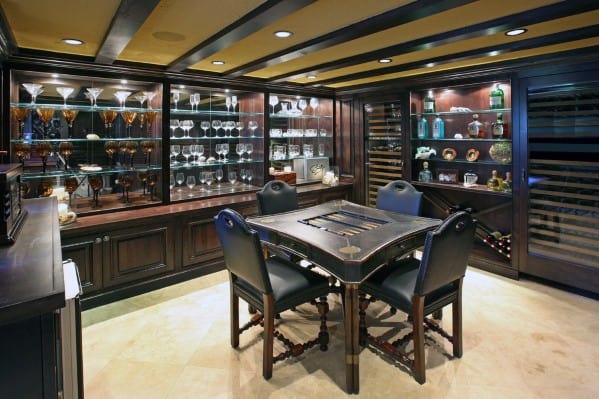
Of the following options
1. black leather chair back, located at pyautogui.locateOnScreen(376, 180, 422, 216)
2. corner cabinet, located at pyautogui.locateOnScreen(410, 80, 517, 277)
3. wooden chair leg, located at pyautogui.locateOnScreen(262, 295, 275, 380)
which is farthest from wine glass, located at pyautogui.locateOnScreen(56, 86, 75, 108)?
corner cabinet, located at pyautogui.locateOnScreen(410, 80, 517, 277)

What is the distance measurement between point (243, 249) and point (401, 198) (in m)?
1.81

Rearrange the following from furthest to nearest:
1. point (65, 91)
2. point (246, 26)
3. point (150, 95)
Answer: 1. point (150, 95)
2. point (65, 91)
3. point (246, 26)

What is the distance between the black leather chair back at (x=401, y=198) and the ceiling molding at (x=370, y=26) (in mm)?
1462

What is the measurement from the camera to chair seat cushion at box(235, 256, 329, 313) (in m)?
2.32

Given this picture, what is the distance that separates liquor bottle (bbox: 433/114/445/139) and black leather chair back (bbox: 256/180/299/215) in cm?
211

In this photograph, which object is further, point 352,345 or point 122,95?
point 122,95

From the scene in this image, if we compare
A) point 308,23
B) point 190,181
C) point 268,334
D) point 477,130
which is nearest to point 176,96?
point 190,181

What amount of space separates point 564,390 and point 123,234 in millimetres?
3425

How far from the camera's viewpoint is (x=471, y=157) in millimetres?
4367

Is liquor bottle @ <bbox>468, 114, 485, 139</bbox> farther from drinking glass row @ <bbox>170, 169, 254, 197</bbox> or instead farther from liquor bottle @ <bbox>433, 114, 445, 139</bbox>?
drinking glass row @ <bbox>170, 169, 254, 197</bbox>

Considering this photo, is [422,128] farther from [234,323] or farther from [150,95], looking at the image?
[234,323]

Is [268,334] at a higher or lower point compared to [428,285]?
lower

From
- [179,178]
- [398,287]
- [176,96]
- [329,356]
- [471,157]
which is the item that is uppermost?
[176,96]

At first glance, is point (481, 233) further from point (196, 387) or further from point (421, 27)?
point (196, 387)
